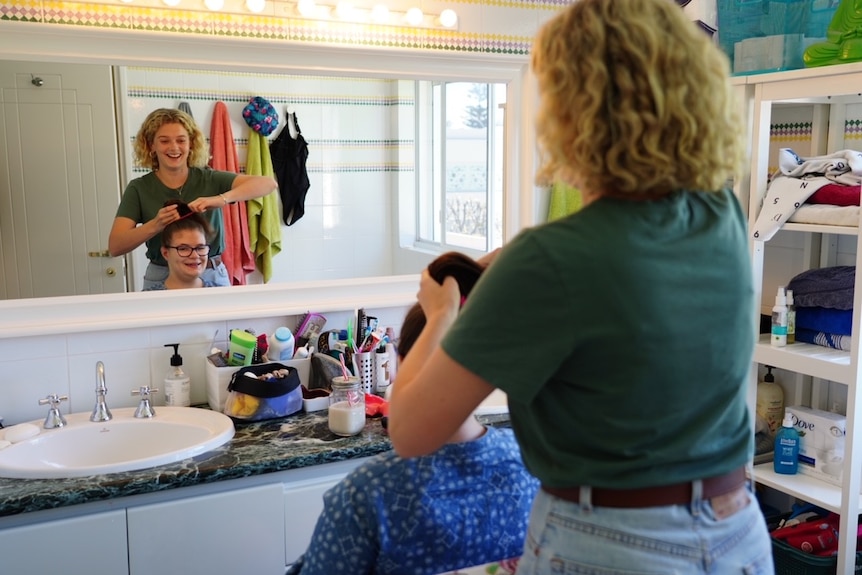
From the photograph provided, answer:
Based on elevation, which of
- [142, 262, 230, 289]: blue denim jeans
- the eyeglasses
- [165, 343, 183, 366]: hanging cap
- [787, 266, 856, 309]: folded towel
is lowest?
[165, 343, 183, 366]: hanging cap

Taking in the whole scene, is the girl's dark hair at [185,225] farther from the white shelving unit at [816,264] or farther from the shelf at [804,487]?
the shelf at [804,487]

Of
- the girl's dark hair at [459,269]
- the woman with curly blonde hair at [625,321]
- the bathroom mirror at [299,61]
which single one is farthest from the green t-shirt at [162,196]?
the woman with curly blonde hair at [625,321]

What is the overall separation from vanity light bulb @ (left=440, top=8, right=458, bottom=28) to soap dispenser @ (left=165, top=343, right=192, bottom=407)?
1151mm

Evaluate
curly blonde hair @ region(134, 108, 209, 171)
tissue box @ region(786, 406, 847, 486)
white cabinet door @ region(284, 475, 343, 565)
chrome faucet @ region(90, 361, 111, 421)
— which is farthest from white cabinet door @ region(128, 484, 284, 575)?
tissue box @ region(786, 406, 847, 486)

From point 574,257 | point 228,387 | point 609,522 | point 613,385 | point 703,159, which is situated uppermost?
point 703,159

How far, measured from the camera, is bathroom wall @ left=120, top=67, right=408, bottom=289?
214cm

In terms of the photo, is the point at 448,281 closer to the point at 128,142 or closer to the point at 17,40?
the point at 128,142

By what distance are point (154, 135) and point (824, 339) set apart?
72.5 inches

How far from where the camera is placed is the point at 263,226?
2.23m

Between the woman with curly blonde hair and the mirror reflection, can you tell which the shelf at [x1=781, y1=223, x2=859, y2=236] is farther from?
the woman with curly blonde hair

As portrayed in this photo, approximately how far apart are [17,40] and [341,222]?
0.90 meters

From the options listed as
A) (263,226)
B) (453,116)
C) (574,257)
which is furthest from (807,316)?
(574,257)

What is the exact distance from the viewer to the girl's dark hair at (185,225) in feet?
6.95

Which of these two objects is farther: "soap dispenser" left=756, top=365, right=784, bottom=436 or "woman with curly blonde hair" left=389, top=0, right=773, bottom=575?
"soap dispenser" left=756, top=365, right=784, bottom=436
